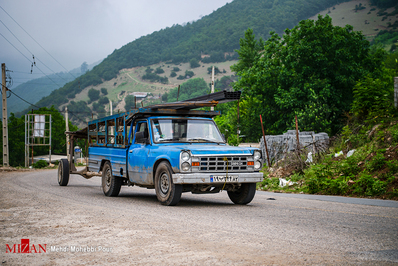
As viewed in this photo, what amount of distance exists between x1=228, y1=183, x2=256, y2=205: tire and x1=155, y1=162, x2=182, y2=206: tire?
1.77 meters

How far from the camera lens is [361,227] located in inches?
287

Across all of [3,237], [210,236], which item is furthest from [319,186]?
[3,237]

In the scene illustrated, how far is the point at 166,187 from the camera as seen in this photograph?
10.1m

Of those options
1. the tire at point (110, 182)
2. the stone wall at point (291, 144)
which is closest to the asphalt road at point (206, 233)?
the tire at point (110, 182)

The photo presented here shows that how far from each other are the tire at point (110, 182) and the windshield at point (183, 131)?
2406 millimetres

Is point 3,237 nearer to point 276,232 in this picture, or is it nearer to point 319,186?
point 276,232

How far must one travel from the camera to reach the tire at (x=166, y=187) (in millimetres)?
9766

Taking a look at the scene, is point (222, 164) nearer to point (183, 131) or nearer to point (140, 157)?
point (183, 131)

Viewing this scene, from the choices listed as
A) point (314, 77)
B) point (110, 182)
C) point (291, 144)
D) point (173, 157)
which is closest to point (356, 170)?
point (291, 144)

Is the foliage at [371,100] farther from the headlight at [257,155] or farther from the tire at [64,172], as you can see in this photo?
the tire at [64,172]

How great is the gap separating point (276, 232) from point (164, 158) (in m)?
3.93

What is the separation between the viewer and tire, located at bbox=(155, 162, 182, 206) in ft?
32.0
